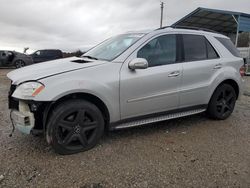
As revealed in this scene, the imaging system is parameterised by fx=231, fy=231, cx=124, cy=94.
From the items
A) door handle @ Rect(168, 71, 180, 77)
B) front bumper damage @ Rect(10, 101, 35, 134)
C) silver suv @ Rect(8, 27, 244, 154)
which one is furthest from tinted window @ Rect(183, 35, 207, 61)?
front bumper damage @ Rect(10, 101, 35, 134)

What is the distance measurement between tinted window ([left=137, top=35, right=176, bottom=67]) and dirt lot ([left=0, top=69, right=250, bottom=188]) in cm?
124

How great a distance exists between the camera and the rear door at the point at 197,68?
13.1ft

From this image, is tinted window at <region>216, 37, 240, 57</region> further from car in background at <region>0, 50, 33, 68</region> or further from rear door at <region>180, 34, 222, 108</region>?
car in background at <region>0, 50, 33, 68</region>

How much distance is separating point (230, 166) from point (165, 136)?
1152 mm

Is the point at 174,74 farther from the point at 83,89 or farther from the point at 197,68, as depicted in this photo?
the point at 83,89

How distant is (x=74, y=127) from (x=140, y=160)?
0.99 meters

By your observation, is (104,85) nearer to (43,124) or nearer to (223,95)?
(43,124)

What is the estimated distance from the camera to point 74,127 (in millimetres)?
3158

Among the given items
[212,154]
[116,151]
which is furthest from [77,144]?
[212,154]

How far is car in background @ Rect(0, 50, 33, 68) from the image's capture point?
16547 millimetres

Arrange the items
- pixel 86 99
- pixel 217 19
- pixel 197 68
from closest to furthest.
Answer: pixel 86 99
pixel 197 68
pixel 217 19

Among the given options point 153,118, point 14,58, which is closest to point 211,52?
point 153,118

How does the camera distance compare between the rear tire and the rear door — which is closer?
the rear door

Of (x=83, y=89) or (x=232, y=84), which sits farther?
(x=232, y=84)
